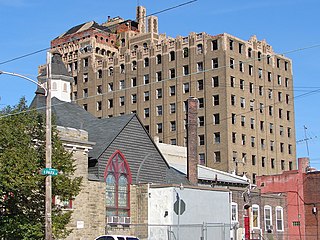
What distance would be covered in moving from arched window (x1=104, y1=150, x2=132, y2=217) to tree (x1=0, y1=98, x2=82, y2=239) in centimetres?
1010

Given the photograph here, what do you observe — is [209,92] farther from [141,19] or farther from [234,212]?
[234,212]

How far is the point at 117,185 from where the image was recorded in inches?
1604

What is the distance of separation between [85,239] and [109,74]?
7165 cm

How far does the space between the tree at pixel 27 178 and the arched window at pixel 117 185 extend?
1010cm

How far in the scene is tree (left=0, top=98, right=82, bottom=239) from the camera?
27.9m

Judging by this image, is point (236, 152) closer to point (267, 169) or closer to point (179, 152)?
point (267, 169)

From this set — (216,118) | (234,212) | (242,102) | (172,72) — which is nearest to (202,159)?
(216,118)

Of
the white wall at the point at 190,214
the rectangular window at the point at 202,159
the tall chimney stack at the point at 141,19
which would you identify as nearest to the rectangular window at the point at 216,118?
the rectangular window at the point at 202,159

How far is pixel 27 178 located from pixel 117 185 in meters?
13.5

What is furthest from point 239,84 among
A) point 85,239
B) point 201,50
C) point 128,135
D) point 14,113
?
point 14,113

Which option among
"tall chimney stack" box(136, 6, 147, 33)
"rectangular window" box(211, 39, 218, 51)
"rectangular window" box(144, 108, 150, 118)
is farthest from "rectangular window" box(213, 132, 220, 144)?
"tall chimney stack" box(136, 6, 147, 33)

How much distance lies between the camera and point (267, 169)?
9675cm

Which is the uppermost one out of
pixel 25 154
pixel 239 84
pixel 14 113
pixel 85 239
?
pixel 239 84

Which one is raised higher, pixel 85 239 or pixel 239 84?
pixel 239 84
